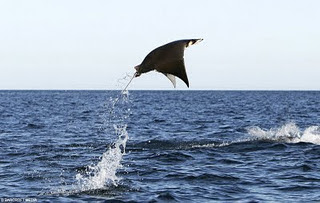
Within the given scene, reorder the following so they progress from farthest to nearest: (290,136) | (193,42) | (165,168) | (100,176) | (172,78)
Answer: (290,136)
(165,168)
(100,176)
(172,78)
(193,42)

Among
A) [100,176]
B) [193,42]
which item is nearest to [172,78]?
[193,42]

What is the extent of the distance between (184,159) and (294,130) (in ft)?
35.5

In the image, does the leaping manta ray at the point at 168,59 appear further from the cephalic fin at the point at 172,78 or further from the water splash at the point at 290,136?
the water splash at the point at 290,136

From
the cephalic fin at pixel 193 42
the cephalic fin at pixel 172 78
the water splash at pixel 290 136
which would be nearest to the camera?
the cephalic fin at pixel 193 42

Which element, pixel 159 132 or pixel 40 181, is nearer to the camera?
pixel 40 181

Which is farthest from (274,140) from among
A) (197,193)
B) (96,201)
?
(96,201)

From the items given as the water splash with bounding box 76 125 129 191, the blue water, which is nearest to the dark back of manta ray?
the blue water

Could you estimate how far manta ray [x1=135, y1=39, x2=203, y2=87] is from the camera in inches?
366

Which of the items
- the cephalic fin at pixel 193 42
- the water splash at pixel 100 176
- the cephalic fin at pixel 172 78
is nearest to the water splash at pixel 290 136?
the water splash at pixel 100 176

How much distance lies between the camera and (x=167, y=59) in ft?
30.8

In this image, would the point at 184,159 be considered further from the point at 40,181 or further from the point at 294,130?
the point at 294,130

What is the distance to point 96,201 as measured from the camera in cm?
1355

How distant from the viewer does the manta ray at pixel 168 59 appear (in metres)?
9.30

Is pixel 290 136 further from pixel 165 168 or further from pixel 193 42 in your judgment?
pixel 193 42
